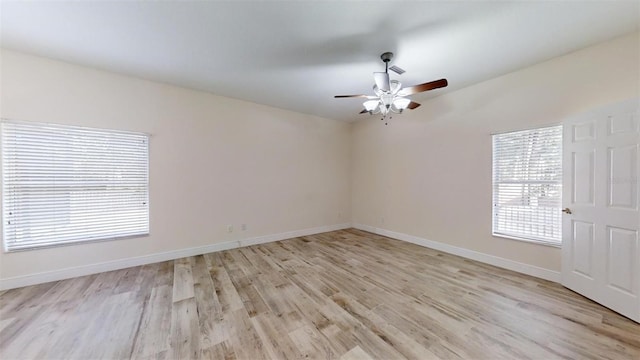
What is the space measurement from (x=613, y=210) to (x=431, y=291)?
1905mm

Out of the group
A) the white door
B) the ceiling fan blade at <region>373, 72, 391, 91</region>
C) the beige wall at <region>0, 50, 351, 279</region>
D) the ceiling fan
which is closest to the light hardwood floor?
the white door

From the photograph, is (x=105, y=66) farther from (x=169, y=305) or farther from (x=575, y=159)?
(x=575, y=159)

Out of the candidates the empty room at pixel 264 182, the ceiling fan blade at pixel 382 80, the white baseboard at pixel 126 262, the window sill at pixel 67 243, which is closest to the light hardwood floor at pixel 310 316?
the empty room at pixel 264 182

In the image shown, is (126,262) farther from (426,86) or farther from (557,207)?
(557,207)

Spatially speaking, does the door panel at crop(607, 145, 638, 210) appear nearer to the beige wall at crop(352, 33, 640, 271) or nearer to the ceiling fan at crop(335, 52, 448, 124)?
the beige wall at crop(352, 33, 640, 271)

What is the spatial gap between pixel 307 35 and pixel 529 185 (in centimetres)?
343

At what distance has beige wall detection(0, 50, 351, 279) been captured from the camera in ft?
9.05

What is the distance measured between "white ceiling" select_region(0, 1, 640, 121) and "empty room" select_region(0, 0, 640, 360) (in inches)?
0.9

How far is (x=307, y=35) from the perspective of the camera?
229cm

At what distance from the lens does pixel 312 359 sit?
1595 mm

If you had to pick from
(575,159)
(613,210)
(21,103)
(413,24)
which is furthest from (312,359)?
(21,103)

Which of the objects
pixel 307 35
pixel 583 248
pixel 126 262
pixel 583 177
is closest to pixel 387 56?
pixel 307 35

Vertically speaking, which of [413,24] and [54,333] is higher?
[413,24]

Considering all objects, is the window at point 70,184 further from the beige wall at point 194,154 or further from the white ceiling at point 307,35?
the white ceiling at point 307,35
